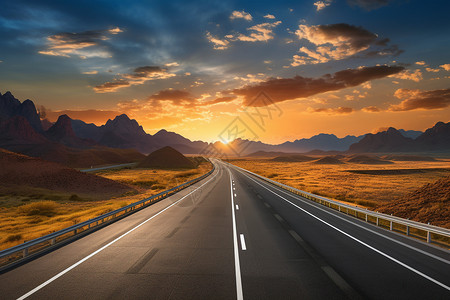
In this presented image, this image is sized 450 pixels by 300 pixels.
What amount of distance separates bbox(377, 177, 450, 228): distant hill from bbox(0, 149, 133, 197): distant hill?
3507cm

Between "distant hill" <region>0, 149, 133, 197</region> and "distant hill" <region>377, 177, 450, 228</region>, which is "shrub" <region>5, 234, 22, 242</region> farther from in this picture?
"distant hill" <region>0, 149, 133, 197</region>

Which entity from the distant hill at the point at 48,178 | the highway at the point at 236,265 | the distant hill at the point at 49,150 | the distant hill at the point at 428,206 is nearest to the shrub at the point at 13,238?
the highway at the point at 236,265

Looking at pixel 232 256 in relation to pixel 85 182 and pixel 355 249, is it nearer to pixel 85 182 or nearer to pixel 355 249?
pixel 355 249

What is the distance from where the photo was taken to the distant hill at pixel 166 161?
4281 inches

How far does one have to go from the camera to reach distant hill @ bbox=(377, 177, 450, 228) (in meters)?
14.6

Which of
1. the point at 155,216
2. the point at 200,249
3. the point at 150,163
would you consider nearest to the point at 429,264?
the point at 200,249

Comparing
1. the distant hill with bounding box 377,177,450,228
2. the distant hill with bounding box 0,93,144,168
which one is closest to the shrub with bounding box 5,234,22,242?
the distant hill with bounding box 377,177,450,228

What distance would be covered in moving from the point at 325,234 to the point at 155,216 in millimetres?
9316

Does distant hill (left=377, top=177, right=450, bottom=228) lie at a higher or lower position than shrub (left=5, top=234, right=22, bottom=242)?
higher

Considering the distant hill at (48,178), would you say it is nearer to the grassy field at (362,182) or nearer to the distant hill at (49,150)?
the grassy field at (362,182)

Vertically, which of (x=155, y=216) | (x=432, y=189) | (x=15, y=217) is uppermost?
(x=432, y=189)

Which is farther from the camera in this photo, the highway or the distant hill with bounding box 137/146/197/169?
the distant hill with bounding box 137/146/197/169

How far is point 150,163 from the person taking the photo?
363ft

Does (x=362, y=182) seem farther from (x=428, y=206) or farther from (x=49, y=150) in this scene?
(x=49, y=150)
